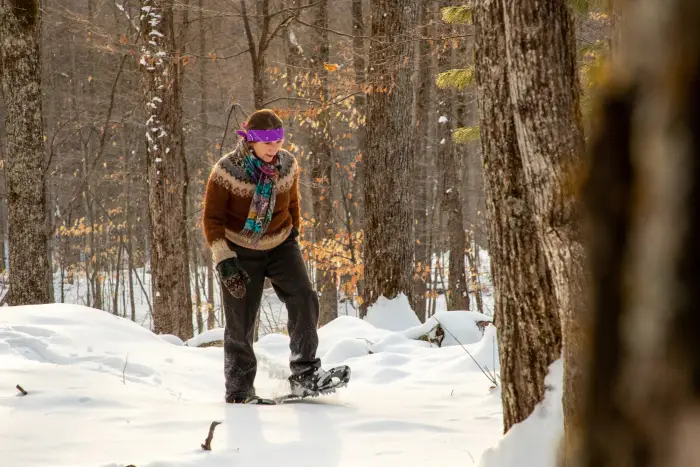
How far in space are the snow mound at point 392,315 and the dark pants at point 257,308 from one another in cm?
358

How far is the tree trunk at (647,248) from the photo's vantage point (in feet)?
1.39

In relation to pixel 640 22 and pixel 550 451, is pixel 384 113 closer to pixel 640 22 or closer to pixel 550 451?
pixel 550 451

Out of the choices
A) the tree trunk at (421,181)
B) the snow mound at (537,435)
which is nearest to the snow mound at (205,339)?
the tree trunk at (421,181)

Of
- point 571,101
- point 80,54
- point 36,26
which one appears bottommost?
point 571,101

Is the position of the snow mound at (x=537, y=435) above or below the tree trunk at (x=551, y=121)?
below

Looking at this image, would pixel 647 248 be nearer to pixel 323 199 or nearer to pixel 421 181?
pixel 323 199

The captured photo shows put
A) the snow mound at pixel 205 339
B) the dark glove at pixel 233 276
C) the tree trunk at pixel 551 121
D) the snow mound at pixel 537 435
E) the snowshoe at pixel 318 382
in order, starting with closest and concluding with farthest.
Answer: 1. the tree trunk at pixel 551 121
2. the snow mound at pixel 537 435
3. the dark glove at pixel 233 276
4. the snowshoe at pixel 318 382
5. the snow mound at pixel 205 339

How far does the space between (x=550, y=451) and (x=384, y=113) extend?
6.54 meters

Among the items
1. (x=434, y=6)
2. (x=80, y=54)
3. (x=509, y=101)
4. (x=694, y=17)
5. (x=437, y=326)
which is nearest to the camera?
(x=694, y=17)

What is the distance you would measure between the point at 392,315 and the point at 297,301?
147 inches

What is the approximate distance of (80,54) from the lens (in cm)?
2509

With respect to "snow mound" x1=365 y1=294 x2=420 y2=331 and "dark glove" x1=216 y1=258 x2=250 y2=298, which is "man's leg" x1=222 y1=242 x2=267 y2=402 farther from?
"snow mound" x1=365 y1=294 x2=420 y2=331

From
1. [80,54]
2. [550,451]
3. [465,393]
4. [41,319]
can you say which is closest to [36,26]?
[41,319]

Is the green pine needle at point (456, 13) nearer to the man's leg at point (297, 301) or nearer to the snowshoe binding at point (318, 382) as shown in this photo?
the man's leg at point (297, 301)
